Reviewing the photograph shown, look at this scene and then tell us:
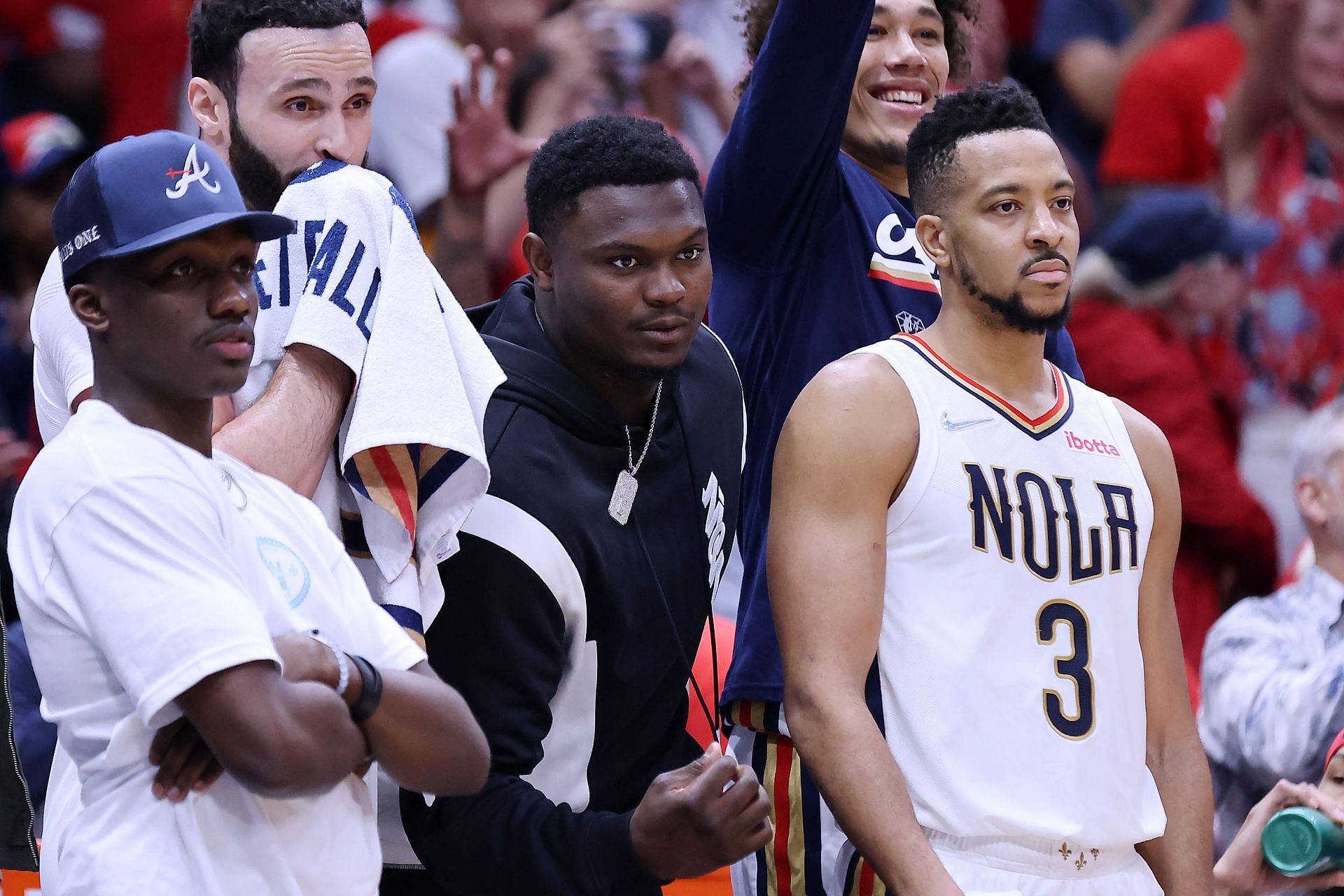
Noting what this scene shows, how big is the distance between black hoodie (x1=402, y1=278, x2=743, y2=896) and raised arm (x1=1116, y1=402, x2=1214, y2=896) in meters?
0.79

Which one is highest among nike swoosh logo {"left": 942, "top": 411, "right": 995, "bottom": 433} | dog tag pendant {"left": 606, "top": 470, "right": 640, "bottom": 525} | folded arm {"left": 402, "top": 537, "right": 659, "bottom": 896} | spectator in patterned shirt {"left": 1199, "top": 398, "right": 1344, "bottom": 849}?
nike swoosh logo {"left": 942, "top": 411, "right": 995, "bottom": 433}

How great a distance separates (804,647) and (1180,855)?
0.83 metres

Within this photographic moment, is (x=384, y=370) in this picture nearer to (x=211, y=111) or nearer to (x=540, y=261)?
(x=540, y=261)

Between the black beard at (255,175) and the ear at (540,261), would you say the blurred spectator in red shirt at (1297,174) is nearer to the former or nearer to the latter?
the ear at (540,261)

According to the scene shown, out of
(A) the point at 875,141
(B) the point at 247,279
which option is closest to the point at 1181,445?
(A) the point at 875,141

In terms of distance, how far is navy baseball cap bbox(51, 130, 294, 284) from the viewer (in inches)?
83.0

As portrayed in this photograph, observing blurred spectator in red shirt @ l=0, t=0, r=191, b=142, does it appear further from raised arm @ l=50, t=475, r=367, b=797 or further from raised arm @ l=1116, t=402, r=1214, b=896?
raised arm @ l=50, t=475, r=367, b=797

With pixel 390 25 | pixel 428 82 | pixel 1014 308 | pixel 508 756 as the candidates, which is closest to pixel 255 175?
pixel 508 756

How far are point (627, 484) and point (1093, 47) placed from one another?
4.89 m

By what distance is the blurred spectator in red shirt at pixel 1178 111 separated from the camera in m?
6.81

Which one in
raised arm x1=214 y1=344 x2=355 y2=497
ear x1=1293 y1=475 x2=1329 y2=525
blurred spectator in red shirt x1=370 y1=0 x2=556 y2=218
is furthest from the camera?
blurred spectator in red shirt x1=370 y1=0 x2=556 y2=218

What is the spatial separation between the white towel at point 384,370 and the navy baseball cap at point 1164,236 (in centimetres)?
402

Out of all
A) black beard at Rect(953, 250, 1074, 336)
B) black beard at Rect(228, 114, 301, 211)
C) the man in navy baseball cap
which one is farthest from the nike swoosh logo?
the man in navy baseball cap

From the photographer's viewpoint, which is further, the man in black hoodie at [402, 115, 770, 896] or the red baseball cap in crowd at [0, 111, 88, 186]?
the red baseball cap in crowd at [0, 111, 88, 186]
